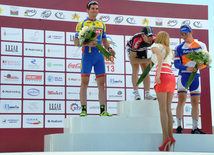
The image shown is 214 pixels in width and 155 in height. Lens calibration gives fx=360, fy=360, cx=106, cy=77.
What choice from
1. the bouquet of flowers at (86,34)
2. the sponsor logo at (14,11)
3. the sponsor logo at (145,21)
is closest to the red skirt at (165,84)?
the bouquet of flowers at (86,34)

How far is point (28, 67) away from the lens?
24.5 ft

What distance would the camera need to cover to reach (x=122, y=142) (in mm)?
4566

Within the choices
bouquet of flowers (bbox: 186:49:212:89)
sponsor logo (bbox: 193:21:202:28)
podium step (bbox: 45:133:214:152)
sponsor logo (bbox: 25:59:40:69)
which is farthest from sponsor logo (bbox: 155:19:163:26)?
podium step (bbox: 45:133:214:152)

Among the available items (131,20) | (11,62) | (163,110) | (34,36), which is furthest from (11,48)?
(163,110)

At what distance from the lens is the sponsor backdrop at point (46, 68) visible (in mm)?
7328

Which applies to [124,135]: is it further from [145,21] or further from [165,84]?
[145,21]

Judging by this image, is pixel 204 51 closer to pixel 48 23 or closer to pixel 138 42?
pixel 138 42

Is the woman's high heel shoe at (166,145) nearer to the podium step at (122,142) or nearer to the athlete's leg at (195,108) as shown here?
the podium step at (122,142)

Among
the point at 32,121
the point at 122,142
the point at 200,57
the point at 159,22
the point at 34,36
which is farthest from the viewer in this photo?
the point at 159,22

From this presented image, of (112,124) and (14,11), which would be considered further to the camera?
(14,11)

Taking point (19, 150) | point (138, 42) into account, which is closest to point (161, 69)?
point (138, 42)

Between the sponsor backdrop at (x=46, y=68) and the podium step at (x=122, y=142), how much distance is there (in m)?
2.72

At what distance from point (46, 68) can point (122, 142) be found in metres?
3.52

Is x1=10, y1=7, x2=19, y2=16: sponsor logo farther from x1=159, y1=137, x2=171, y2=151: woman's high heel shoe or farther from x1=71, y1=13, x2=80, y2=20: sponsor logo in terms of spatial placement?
x1=159, y1=137, x2=171, y2=151: woman's high heel shoe
